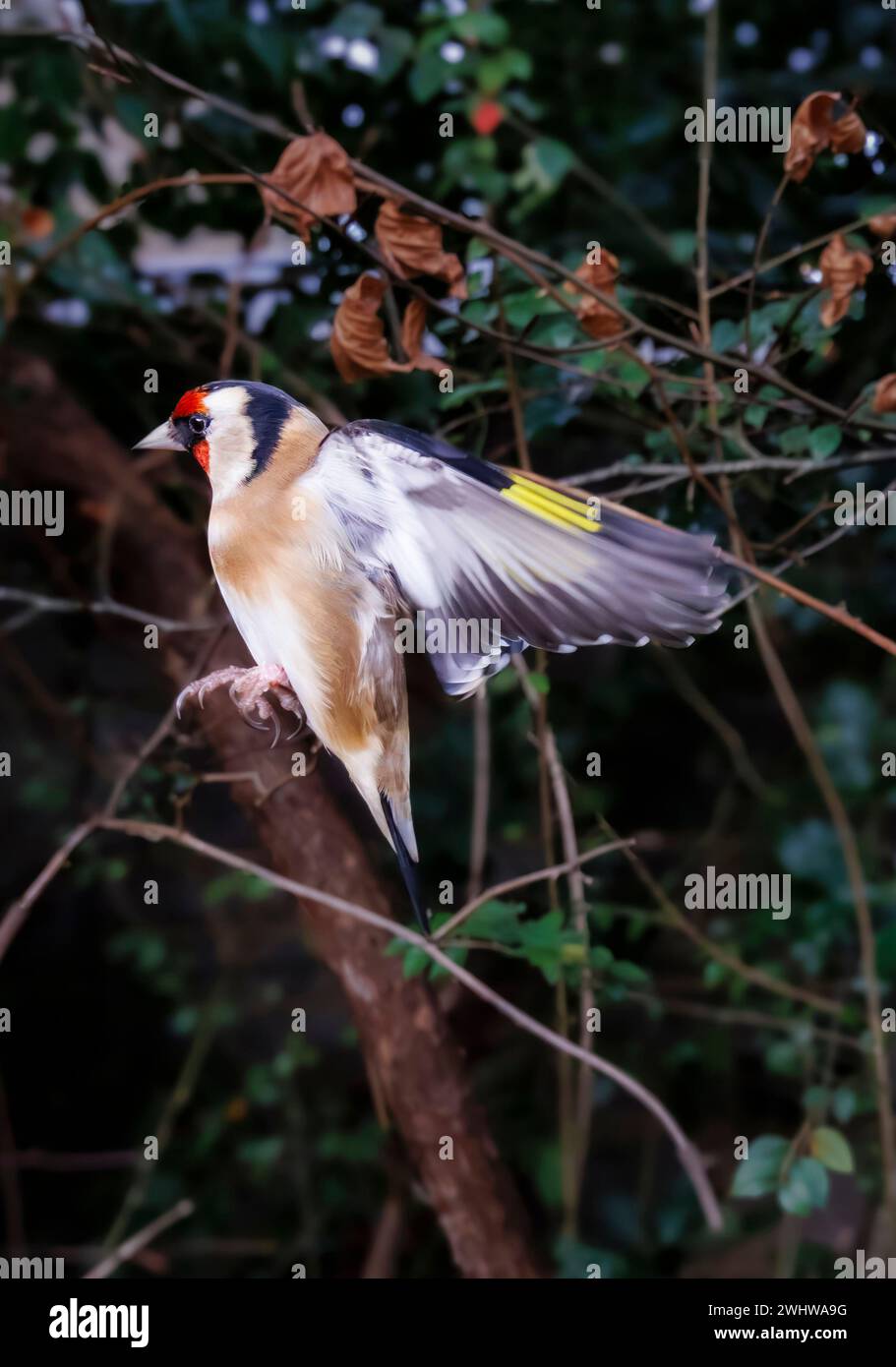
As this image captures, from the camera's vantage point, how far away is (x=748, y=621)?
815 mm

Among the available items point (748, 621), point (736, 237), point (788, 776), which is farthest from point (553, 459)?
point (788, 776)

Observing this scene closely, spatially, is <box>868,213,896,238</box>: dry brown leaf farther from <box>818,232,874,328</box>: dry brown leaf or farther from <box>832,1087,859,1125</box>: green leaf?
<box>832,1087,859,1125</box>: green leaf

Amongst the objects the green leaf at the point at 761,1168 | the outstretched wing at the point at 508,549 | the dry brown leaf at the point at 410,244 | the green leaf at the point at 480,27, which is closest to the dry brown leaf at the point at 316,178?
the dry brown leaf at the point at 410,244

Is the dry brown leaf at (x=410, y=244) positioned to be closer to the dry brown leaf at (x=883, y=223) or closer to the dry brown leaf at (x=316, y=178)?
the dry brown leaf at (x=316, y=178)

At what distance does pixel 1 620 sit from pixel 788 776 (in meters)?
0.68

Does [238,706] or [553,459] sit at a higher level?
[553,459]

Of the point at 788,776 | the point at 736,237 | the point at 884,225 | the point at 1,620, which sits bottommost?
the point at 788,776

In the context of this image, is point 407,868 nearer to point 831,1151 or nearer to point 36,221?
point 831,1151

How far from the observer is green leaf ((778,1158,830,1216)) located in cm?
72

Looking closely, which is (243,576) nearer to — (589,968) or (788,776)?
(589,968)

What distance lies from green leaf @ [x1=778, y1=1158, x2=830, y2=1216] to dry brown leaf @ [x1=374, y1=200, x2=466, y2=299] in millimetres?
→ 557

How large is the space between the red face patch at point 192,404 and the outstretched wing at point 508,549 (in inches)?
3.7

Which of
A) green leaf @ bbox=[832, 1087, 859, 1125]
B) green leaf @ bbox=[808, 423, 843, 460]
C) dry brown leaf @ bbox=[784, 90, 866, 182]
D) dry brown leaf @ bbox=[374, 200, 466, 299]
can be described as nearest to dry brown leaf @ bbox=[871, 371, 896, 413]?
green leaf @ bbox=[808, 423, 843, 460]
